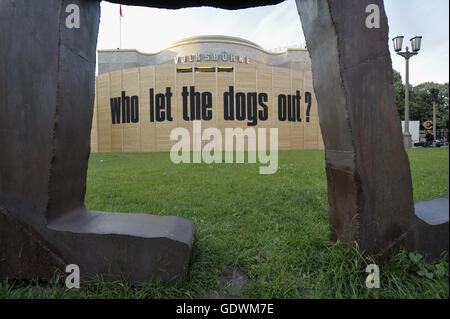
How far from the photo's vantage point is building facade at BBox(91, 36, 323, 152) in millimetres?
18203

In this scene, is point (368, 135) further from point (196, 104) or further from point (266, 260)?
point (196, 104)

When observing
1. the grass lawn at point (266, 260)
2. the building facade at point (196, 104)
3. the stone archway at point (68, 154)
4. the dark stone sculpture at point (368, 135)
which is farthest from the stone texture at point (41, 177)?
the building facade at point (196, 104)

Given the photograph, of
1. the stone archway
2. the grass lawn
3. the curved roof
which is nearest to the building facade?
the curved roof

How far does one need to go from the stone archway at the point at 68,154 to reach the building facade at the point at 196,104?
16.5 metres

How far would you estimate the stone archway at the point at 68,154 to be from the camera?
6.10ft

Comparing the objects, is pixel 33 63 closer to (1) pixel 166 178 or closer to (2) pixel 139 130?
(1) pixel 166 178

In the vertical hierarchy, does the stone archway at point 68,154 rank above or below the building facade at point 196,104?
below

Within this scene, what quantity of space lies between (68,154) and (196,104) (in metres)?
16.8

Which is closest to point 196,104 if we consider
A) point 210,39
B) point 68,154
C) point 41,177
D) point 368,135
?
point 210,39

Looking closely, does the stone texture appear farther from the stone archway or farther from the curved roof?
the curved roof

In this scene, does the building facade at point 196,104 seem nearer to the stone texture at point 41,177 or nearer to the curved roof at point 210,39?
the curved roof at point 210,39

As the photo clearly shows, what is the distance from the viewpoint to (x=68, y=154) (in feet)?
6.59
